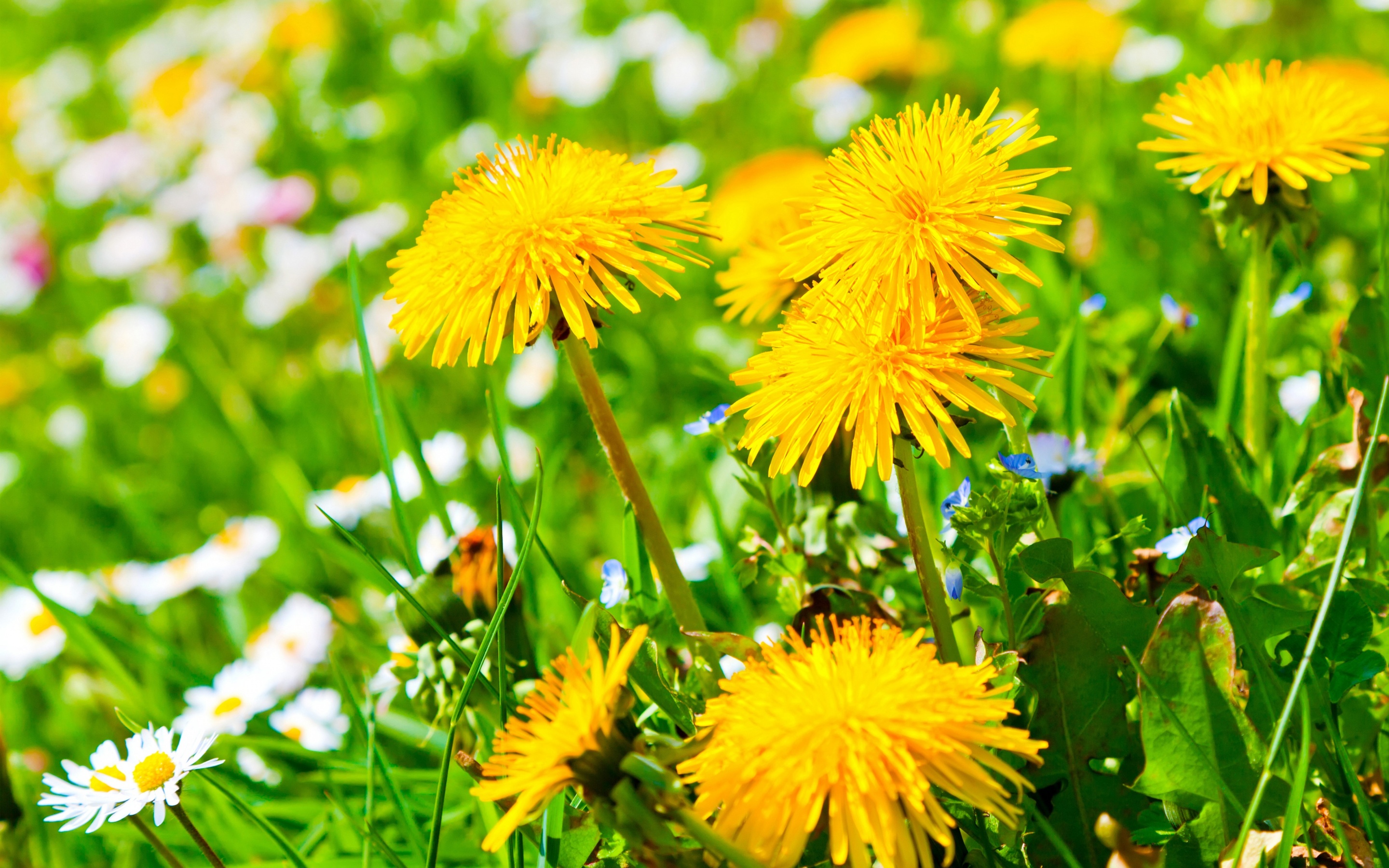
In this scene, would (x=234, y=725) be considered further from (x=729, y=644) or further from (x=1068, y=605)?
(x=1068, y=605)

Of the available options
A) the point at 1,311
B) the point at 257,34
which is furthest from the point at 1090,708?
the point at 257,34

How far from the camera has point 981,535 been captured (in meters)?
0.94

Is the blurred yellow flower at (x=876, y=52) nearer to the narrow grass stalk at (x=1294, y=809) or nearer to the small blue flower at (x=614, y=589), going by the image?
the small blue flower at (x=614, y=589)

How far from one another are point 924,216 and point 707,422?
0.42m

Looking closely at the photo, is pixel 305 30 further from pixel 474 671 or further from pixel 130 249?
pixel 474 671

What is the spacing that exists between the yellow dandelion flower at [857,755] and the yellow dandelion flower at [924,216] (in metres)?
0.28

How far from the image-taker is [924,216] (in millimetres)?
887

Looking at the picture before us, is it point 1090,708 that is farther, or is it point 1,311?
point 1,311

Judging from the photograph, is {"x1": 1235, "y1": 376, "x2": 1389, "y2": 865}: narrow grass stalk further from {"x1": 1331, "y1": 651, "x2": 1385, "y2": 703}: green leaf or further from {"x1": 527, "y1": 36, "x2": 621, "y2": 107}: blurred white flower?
{"x1": 527, "y1": 36, "x2": 621, "y2": 107}: blurred white flower

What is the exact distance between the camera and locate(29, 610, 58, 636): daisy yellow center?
2.08 metres

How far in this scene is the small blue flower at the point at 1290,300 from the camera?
4.71 feet

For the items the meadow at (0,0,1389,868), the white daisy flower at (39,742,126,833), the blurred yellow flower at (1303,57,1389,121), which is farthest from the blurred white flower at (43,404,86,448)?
the blurred yellow flower at (1303,57,1389,121)

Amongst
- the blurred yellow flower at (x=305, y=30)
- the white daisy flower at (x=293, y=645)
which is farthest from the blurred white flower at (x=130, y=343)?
the white daisy flower at (x=293, y=645)

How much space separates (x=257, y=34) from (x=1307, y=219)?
15.7ft
